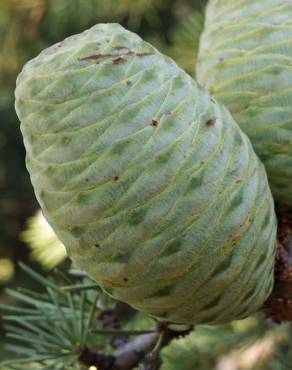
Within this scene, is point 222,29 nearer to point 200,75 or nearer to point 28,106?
point 200,75

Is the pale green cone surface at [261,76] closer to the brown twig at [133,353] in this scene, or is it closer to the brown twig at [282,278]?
the brown twig at [282,278]

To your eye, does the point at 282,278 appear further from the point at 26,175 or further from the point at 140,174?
the point at 26,175

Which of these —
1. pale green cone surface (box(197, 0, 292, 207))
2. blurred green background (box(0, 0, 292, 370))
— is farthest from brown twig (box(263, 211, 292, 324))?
blurred green background (box(0, 0, 292, 370))

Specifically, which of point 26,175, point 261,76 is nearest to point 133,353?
point 261,76

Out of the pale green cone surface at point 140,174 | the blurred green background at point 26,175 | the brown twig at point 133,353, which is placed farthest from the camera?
the blurred green background at point 26,175

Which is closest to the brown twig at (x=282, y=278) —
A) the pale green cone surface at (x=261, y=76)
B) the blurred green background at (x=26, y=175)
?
the pale green cone surface at (x=261, y=76)

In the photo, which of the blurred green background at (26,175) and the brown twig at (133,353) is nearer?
the brown twig at (133,353)
